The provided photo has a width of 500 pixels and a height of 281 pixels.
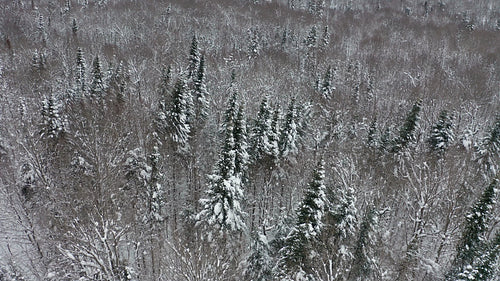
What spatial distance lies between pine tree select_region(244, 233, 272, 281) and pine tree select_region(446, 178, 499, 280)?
1139cm

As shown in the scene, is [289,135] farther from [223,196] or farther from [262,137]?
[223,196]

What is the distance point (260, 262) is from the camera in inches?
742

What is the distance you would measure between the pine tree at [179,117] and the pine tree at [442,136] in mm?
21560

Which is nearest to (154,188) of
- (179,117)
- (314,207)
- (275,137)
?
(179,117)

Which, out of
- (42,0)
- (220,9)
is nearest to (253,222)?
(220,9)

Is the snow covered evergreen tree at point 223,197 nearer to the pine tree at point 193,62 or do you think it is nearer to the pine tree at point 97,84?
the pine tree at point 193,62

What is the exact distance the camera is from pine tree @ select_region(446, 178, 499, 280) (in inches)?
813

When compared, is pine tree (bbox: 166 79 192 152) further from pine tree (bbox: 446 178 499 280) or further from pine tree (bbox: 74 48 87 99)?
pine tree (bbox: 446 178 499 280)

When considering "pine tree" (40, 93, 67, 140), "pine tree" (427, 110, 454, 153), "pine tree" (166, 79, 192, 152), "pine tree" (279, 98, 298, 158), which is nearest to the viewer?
"pine tree" (40, 93, 67, 140)

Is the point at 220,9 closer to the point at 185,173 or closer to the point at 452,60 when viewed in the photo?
the point at 452,60

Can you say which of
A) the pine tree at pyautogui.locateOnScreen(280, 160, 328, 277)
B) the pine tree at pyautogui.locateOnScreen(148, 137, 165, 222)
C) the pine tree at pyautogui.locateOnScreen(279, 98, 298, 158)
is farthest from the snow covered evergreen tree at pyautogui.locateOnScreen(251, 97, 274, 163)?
the pine tree at pyautogui.locateOnScreen(280, 160, 328, 277)

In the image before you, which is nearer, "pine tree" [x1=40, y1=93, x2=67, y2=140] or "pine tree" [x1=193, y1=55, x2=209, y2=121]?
"pine tree" [x1=40, y1=93, x2=67, y2=140]

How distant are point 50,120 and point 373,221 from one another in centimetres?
2256

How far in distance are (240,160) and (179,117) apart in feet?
22.8
